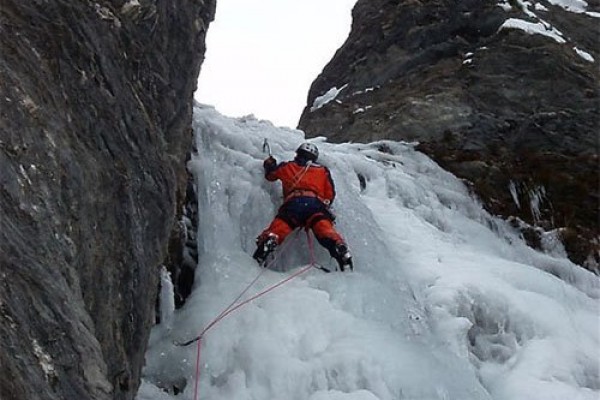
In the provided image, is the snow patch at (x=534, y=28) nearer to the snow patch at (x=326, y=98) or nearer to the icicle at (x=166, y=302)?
the snow patch at (x=326, y=98)

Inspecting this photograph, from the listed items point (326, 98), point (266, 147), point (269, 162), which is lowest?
point (326, 98)

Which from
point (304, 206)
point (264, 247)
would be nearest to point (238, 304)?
point (264, 247)

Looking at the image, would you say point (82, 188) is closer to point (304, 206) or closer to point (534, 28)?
point (304, 206)

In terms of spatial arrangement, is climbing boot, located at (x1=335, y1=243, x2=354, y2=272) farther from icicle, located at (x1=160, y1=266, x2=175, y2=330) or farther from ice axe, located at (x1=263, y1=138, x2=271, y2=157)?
ice axe, located at (x1=263, y1=138, x2=271, y2=157)

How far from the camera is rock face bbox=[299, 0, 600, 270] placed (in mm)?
10516

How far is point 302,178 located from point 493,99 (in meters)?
5.51

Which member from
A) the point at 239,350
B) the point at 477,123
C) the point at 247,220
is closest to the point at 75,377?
the point at 239,350

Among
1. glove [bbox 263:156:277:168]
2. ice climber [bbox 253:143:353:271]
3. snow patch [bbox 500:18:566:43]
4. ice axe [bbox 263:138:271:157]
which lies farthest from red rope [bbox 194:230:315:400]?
snow patch [bbox 500:18:566:43]

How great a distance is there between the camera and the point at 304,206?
7258 millimetres

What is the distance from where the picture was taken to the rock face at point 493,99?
10.5 meters

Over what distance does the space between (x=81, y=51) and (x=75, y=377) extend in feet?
6.14

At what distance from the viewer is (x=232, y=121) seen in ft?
→ 30.3

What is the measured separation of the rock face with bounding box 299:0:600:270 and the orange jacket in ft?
9.84

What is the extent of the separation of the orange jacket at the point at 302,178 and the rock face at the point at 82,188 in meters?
2.10
